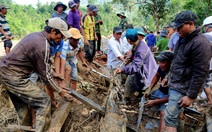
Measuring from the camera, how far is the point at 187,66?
8.31 feet

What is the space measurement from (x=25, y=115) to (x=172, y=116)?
7.12 feet

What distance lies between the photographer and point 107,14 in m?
46.5

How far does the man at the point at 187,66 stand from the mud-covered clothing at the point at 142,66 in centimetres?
90

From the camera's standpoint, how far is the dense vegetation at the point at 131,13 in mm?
15081

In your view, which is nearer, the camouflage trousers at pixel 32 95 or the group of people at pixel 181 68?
the group of people at pixel 181 68

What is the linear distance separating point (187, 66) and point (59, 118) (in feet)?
6.24

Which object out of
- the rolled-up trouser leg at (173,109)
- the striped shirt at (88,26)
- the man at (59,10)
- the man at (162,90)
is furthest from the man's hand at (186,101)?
the striped shirt at (88,26)

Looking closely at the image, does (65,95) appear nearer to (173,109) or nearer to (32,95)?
(32,95)

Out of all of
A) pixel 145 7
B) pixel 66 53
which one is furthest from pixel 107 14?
pixel 66 53

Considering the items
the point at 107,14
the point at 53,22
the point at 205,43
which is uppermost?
the point at 53,22

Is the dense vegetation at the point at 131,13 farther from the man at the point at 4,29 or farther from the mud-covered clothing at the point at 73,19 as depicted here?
the man at the point at 4,29

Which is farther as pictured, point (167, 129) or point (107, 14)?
point (107, 14)

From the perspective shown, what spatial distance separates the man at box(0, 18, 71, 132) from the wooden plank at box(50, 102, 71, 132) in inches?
4.3

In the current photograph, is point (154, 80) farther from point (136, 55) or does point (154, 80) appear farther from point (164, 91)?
point (136, 55)
